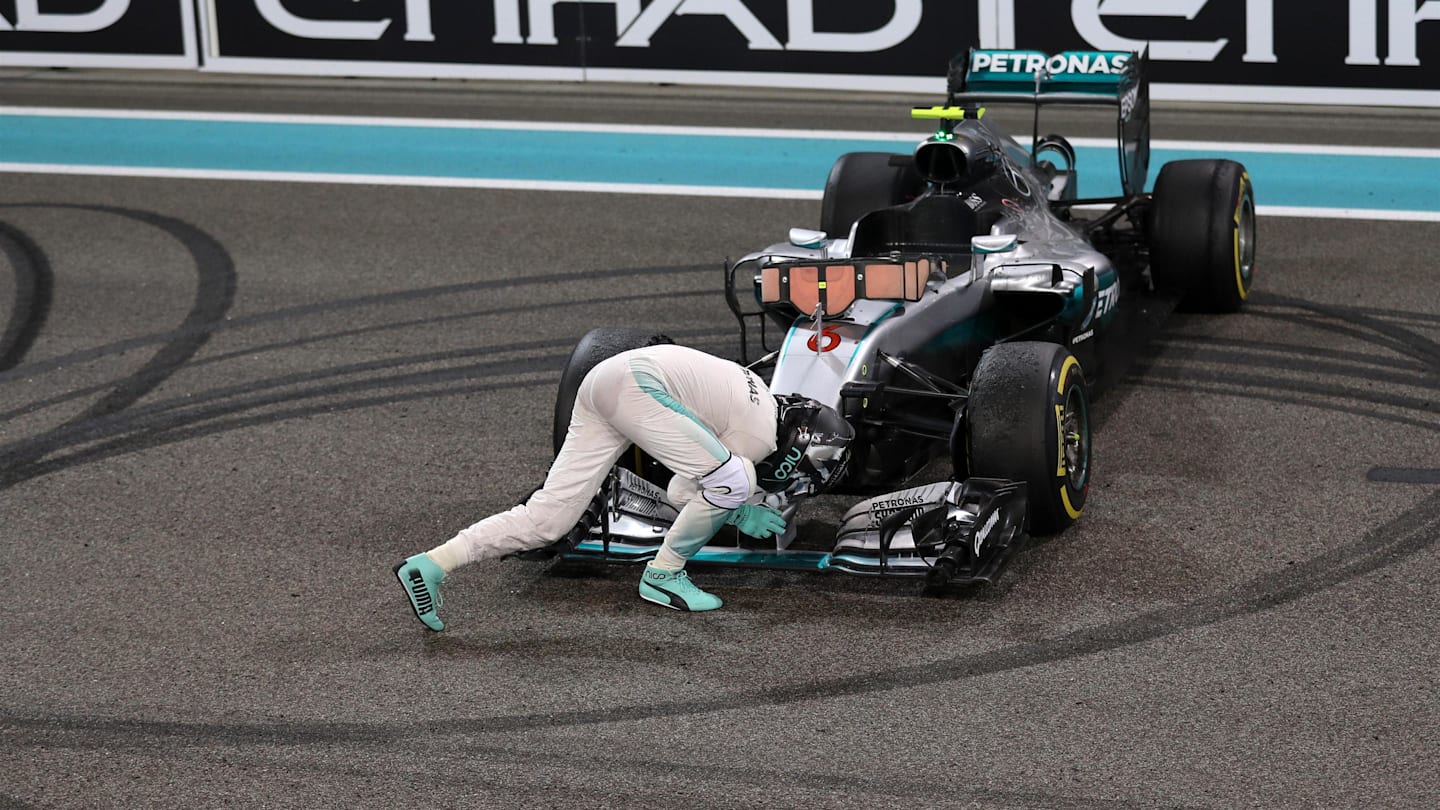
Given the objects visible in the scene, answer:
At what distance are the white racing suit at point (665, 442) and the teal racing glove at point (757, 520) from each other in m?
0.16

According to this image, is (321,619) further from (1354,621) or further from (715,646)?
(1354,621)

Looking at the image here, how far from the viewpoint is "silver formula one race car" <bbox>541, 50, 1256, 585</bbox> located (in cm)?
650

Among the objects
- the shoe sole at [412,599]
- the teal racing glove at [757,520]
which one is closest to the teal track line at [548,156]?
the teal racing glove at [757,520]

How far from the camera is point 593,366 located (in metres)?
6.88

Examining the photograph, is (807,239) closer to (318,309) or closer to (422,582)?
(422,582)

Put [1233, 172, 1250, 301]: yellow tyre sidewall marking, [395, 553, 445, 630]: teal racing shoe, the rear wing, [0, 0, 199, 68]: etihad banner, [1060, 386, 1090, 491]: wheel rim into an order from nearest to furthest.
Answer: [395, 553, 445, 630]: teal racing shoe
[1060, 386, 1090, 491]: wheel rim
[1233, 172, 1250, 301]: yellow tyre sidewall marking
the rear wing
[0, 0, 199, 68]: etihad banner

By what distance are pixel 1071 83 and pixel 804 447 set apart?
431cm

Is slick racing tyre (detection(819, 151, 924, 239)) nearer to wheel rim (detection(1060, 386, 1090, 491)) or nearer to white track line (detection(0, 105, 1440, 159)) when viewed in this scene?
wheel rim (detection(1060, 386, 1090, 491))

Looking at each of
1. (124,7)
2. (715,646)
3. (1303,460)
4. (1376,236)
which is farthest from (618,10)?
(715,646)

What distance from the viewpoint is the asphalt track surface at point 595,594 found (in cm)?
530

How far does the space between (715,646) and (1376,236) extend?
7057mm

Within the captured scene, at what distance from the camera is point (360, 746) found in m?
5.48

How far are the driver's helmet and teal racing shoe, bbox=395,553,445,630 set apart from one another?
1.19 metres

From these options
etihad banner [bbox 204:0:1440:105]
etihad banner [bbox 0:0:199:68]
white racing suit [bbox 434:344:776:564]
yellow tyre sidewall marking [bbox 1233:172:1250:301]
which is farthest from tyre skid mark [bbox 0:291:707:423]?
etihad banner [bbox 0:0:199:68]
